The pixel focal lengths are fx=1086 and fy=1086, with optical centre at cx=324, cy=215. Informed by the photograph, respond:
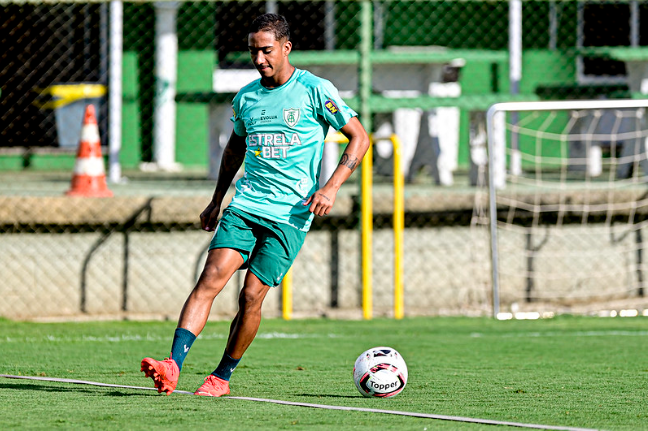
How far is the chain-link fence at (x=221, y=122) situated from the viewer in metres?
8.88

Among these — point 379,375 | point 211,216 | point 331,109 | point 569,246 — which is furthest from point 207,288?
point 569,246

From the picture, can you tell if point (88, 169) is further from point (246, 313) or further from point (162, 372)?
point (162, 372)

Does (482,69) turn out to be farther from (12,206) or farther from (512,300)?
(12,206)

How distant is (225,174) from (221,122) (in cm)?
572

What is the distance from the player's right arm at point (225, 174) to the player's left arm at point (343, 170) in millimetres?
479

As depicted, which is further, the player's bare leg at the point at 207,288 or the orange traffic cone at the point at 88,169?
the orange traffic cone at the point at 88,169

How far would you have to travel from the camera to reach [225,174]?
529cm

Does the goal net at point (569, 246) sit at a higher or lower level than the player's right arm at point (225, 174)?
lower

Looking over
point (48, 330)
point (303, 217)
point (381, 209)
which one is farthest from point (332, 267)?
point (303, 217)

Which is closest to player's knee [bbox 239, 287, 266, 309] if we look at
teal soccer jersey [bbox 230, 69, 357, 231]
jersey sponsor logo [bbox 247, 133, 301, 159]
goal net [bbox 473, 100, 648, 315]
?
teal soccer jersey [bbox 230, 69, 357, 231]

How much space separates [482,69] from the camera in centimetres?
1570

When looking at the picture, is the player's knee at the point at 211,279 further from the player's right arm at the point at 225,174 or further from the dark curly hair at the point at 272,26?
the dark curly hair at the point at 272,26

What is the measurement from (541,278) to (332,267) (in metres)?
1.91

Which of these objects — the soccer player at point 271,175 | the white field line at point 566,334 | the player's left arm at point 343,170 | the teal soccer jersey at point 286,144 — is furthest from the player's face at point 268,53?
the white field line at point 566,334
